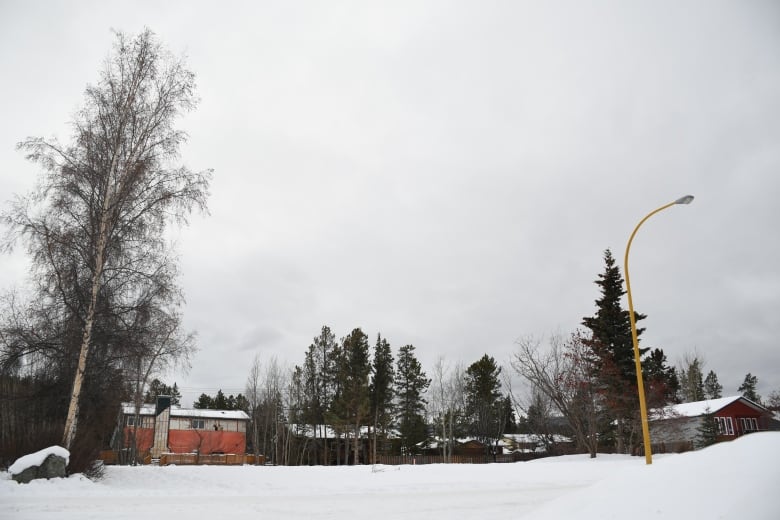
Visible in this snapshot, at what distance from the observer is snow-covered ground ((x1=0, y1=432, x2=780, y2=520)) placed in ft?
22.4

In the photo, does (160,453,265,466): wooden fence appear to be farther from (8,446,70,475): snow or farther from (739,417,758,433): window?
(739,417,758,433): window

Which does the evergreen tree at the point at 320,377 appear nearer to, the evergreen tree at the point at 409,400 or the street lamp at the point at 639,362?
the evergreen tree at the point at 409,400

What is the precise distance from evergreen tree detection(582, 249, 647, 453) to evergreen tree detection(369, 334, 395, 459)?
88.0ft

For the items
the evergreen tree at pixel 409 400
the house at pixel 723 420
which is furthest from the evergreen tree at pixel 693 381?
the evergreen tree at pixel 409 400

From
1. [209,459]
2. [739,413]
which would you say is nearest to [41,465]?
[209,459]

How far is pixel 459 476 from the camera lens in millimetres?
22141

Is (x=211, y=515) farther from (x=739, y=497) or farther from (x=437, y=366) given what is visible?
(x=437, y=366)

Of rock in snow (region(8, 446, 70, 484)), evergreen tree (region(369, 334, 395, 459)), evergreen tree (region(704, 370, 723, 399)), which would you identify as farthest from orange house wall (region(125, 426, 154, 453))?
evergreen tree (region(704, 370, 723, 399))

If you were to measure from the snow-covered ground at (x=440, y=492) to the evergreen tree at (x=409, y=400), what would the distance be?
34639 mm

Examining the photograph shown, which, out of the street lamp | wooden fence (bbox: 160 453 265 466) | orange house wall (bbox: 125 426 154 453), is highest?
the street lamp

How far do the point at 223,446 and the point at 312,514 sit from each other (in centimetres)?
5531

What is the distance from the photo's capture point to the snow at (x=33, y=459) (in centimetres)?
1395

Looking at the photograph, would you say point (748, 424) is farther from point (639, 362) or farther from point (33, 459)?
point (33, 459)

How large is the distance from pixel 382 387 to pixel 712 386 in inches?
2630
